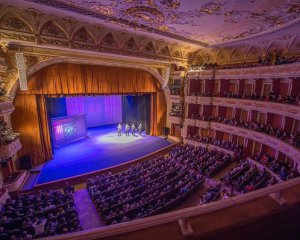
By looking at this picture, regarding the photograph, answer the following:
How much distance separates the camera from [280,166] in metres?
11.4

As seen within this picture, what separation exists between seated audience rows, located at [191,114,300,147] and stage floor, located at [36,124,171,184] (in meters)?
5.19

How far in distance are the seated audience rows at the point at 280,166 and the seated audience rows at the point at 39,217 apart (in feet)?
34.4

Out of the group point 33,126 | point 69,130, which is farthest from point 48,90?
point 69,130

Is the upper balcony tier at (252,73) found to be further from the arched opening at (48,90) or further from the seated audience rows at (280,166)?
the arched opening at (48,90)

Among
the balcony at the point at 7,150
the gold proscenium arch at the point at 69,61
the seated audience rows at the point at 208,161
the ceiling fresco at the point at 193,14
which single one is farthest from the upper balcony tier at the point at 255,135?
the balcony at the point at 7,150

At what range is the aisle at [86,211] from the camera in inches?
327

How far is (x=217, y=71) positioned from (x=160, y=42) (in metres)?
5.64

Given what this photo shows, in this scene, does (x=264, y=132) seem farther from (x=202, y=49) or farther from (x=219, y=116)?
(x=202, y=49)

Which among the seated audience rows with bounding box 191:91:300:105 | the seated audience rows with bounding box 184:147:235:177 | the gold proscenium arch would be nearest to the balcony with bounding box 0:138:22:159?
the gold proscenium arch

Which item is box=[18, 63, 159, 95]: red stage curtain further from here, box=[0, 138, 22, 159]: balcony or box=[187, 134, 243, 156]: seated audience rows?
box=[187, 134, 243, 156]: seated audience rows

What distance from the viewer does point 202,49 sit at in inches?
717

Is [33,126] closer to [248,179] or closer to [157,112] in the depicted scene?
[157,112]

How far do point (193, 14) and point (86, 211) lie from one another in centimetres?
1136

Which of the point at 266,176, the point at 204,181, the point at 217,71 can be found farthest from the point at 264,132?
the point at 217,71
